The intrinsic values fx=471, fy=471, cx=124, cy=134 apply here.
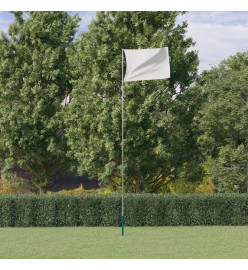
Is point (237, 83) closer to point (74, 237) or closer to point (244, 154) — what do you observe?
point (244, 154)

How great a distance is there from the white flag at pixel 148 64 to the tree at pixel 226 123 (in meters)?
5.41

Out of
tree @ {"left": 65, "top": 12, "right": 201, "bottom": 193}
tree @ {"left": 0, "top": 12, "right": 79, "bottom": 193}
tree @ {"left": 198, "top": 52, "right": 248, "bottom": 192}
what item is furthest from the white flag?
tree @ {"left": 0, "top": 12, "right": 79, "bottom": 193}

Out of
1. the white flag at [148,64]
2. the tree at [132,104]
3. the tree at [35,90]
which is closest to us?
the white flag at [148,64]

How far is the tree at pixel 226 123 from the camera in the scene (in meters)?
20.0

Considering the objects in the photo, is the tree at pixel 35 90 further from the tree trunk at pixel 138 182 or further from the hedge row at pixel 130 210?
the hedge row at pixel 130 210

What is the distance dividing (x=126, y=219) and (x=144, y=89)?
5.90m

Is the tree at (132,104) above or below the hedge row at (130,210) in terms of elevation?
above

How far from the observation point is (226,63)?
22.0 metres

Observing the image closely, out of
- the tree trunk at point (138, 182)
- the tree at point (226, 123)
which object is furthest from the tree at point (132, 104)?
the tree at point (226, 123)

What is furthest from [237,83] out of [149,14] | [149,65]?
[149,65]

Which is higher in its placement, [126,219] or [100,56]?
[100,56]

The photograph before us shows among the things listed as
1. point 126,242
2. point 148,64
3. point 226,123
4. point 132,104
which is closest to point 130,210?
point 126,242

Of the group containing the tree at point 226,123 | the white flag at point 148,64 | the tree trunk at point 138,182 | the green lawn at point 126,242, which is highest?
the white flag at point 148,64

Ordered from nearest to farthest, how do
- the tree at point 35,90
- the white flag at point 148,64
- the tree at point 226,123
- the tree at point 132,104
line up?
the white flag at point 148,64
the tree at point 226,123
the tree at point 132,104
the tree at point 35,90
